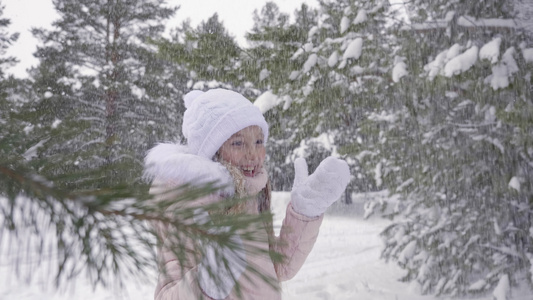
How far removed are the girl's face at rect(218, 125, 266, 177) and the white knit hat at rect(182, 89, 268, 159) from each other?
0.05 m

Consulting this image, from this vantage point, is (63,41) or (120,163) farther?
(63,41)

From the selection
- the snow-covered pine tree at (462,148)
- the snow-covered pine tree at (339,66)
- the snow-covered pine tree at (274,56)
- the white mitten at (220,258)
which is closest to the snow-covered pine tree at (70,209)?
the white mitten at (220,258)

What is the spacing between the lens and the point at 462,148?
17.6ft

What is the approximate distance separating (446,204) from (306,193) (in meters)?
4.84

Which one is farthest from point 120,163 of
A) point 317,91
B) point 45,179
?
point 317,91

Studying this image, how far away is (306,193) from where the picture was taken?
6.43ft

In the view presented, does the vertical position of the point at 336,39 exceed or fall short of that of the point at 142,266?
it exceeds it

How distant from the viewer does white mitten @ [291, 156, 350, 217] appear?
193cm

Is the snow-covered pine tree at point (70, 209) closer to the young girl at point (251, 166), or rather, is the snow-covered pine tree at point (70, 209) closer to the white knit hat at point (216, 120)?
the young girl at point (251, 166)

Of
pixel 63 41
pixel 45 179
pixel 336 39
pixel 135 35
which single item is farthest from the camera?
pixel 135 35

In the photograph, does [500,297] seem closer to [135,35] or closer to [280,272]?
[280,272]

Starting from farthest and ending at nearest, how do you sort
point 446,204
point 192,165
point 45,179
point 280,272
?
point 446,204, point 280,272, point 192,165, point 45,179

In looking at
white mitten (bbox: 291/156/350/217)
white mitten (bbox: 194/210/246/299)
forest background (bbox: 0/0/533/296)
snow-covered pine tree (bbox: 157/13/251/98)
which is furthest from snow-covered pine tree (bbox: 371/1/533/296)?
white mitten (bbox: 194/210/246/299)

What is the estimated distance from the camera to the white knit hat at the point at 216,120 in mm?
2062
